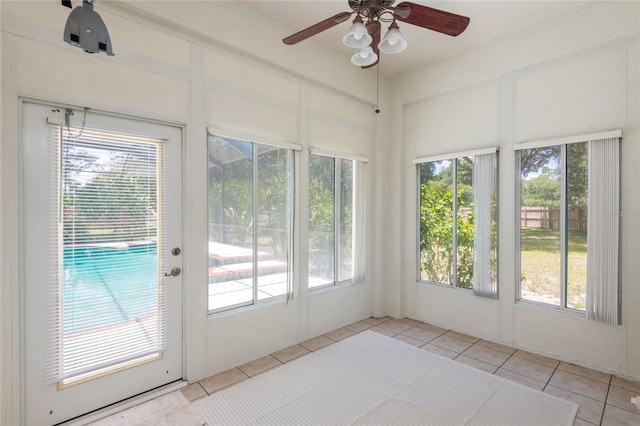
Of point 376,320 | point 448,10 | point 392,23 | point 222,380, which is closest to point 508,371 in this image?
point 376,320

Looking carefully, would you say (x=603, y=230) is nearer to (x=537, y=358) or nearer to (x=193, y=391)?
(x=537, y=358)

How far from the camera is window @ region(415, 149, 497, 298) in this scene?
11.2ft

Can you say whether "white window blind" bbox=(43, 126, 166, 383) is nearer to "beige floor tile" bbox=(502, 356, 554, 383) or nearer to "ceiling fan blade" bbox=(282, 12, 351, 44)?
"ceiling fan blade" bbox=(282, 12, 351, 44)

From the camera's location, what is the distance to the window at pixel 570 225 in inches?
106

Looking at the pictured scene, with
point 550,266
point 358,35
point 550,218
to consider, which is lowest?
point 550,266

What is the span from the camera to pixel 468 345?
A: 3.33 m

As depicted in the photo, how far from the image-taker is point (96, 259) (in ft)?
7.07

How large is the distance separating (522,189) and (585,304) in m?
1.22

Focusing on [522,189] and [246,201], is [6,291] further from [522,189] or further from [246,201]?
[522,189]

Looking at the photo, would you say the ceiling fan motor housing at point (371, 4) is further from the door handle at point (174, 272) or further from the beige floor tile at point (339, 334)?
the beige floor tile at point (339, 334)

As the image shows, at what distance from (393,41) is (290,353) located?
291 centimetres

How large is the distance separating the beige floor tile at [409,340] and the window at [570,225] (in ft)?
4.00

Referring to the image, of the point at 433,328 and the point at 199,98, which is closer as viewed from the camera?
the point at 199,98

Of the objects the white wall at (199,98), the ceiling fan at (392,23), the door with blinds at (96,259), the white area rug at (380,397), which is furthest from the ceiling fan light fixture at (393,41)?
the white area rug at (380,397)
